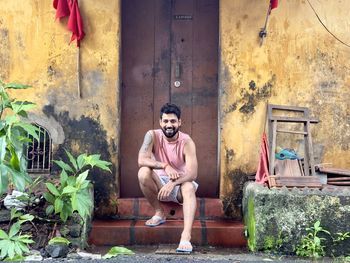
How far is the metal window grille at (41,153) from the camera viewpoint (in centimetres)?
706

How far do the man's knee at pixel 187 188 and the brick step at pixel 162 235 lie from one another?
1.94 ft

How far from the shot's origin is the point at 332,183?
6484 millimetres

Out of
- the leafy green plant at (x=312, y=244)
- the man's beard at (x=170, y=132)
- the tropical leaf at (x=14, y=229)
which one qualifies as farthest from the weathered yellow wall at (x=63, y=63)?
the leafy green plant at (x=312, y=244)

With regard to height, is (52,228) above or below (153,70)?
below

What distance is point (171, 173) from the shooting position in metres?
6.17

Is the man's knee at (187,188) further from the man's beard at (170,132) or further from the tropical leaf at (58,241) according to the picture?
the tropical leaf at (58,241)

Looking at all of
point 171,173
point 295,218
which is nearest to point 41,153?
point 171,173

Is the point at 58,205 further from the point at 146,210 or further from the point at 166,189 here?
the point at 146,210

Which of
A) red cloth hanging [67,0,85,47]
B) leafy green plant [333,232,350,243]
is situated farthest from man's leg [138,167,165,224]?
leafy green plant [333,232,350,243]

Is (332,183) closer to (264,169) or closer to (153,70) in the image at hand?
(264,169)

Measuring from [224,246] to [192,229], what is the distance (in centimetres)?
39

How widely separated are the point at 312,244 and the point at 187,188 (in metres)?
1.32

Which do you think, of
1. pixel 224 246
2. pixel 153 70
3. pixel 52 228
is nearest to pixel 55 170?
pixel 52 228

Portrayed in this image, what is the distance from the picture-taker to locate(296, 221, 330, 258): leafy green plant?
5.75 metres
